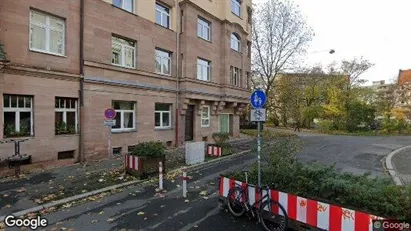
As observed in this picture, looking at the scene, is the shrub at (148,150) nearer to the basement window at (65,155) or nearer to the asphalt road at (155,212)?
the asphalt road at (155,212)

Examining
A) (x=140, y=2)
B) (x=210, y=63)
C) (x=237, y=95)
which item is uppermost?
(x=140, y=2)

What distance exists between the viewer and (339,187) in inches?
195

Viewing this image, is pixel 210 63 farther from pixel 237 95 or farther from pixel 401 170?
pixel 401 170

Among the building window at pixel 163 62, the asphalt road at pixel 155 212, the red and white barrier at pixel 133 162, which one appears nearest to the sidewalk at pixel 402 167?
the asphalt road at pixel 155 212

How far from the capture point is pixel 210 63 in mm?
21250

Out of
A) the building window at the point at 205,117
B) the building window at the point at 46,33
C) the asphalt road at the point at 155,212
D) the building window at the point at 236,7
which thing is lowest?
the asphalt road at the point at 155,212

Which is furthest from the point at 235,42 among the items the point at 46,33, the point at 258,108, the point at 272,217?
the point at 272,217

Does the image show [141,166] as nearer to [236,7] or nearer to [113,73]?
[113,73]

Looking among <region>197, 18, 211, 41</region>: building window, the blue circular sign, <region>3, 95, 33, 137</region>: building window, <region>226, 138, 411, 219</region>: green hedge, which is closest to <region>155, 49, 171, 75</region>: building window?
<region>197, 18, 211, 41</region>: building window

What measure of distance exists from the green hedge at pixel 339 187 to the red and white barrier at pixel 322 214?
6.1 inches

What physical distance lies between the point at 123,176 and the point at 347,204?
7.53m

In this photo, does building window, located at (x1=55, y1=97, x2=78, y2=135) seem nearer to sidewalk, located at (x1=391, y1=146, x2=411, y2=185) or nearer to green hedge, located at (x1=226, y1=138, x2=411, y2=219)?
green hedge, located at (x1=226, y1=138, x2=411, y2=219)

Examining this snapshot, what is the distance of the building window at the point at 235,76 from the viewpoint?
23.9 metres

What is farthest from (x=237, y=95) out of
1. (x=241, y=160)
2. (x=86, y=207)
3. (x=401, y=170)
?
(x=86, y=207)
